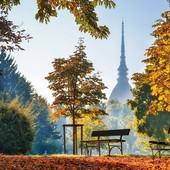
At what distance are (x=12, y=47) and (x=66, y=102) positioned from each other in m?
12.1

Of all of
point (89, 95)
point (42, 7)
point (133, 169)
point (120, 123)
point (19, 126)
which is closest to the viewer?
point (42, 7)

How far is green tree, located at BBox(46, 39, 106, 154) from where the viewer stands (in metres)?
24.1

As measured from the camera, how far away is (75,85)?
24.9m

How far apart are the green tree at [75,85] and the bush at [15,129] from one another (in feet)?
9.57

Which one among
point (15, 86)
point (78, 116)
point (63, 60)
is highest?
point (15, 86)

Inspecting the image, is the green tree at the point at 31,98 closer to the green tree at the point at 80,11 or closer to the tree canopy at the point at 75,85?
the tree canopy at the point at 75,85

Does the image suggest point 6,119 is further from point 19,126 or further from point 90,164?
point 90,164

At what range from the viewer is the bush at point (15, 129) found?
21.5 meters

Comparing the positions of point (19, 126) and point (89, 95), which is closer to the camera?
point (19, 126)

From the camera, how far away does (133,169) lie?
31.4ft

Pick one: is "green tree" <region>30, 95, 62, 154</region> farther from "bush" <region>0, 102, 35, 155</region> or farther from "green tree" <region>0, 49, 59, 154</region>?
"bush" <region>0, 102, 35, 155</region>

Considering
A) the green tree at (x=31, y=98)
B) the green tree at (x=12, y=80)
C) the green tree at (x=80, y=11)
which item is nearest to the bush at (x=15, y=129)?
the green tree at (x=80, y=11)

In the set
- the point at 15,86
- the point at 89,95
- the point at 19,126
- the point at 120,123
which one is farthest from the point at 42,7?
the point at 120,123

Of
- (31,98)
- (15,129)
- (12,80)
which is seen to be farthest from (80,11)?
(12,80)
